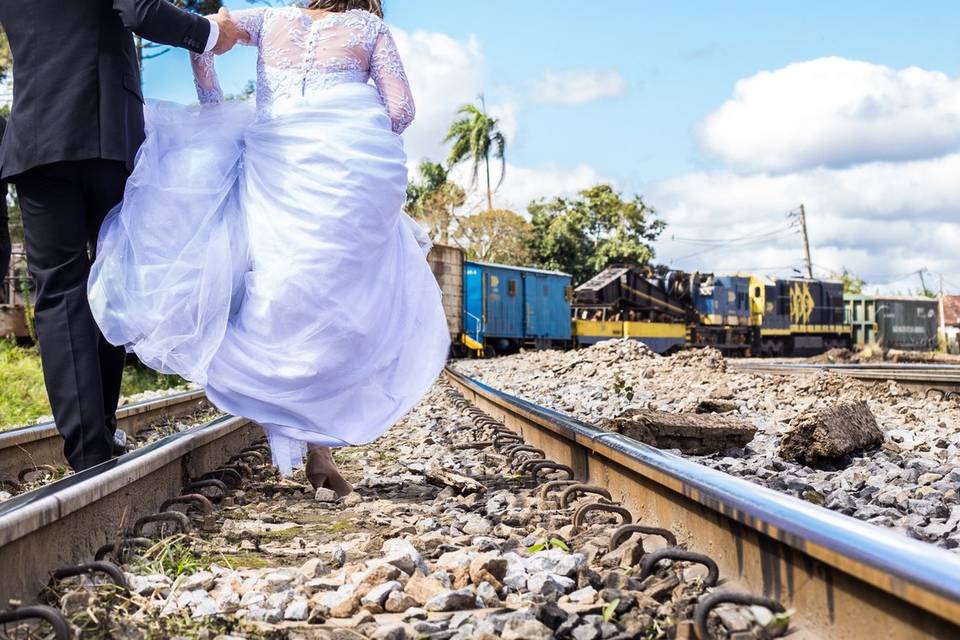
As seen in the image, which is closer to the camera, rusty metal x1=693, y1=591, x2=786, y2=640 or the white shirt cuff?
rusty metal x1=693, y1=591, x2=786, y2=640

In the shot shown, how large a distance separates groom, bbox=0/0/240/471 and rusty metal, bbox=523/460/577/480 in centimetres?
147

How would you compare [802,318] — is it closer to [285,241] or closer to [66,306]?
[285,241]

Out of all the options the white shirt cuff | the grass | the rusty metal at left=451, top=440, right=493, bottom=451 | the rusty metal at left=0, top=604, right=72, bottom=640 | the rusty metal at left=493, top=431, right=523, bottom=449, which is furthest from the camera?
the grass

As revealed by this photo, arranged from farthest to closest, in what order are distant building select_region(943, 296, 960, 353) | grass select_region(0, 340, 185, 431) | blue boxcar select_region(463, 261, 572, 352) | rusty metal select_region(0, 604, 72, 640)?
distant building select_region(943, 296, 960, 353) → blue boxcar select_region(463, 261, 572, 352) → grass select_region(0, 340, 185, 431) → rusty metal select_region(0, 604, 72, 640)

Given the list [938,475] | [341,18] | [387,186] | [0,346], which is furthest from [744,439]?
[0,346]

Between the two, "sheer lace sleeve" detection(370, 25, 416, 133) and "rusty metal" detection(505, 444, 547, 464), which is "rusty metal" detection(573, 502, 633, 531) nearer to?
"rusty metal" detection(505, 444, 547, 464)

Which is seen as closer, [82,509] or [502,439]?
[82,509]

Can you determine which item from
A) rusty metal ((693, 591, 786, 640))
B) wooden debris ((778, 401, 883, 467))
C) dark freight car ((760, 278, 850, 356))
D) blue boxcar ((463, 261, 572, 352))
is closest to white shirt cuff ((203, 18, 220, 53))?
rusty metal ((693, 591, 786, 640))

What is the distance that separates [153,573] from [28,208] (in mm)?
1528

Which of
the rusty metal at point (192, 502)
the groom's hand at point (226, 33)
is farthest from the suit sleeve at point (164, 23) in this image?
the rusty metal at point (192, 502)

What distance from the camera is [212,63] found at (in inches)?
140

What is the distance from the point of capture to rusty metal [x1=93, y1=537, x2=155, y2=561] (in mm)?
2197

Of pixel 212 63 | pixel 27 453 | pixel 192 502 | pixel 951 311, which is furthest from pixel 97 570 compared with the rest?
pixel 951 311

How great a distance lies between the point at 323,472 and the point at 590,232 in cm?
4203
